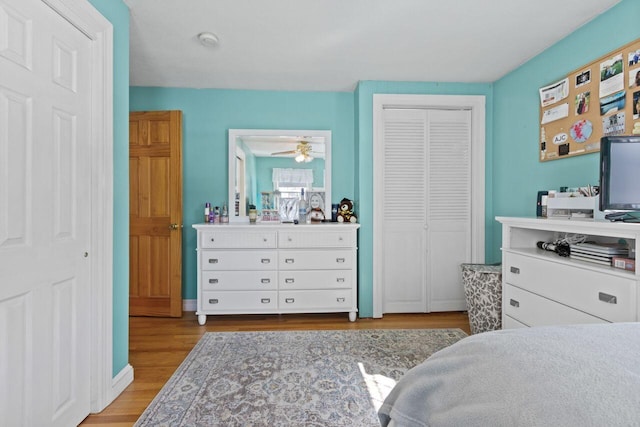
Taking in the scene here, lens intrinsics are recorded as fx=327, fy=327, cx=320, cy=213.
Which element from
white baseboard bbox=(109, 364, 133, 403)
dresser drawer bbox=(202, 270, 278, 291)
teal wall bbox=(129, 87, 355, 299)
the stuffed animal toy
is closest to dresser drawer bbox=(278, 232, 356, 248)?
the stuffed animal toy

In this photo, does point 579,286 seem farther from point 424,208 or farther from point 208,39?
point 208,39

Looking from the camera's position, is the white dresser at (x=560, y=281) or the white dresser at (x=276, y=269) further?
the white dresser at (x=276, y=269)

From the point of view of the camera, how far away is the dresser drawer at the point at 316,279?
3102 millimetres

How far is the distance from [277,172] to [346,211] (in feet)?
2.82

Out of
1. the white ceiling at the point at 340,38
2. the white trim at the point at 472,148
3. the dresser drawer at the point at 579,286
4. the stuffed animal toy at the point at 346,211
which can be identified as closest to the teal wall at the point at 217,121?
the white ceiling at the point at 340,38

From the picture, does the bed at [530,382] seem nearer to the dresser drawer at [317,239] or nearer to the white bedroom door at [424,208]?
the dresser drawer at [317,239]

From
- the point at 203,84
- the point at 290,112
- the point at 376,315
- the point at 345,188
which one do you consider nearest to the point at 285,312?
the point at 376,315

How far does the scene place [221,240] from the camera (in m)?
3.05

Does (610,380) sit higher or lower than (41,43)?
lower

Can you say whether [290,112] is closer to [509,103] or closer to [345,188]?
[345,188]

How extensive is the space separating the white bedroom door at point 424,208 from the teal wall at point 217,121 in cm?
59

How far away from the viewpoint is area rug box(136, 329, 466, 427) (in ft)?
5.62

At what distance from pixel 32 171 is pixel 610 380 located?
192cm

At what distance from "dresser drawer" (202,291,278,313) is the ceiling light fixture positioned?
2105 millimetres
